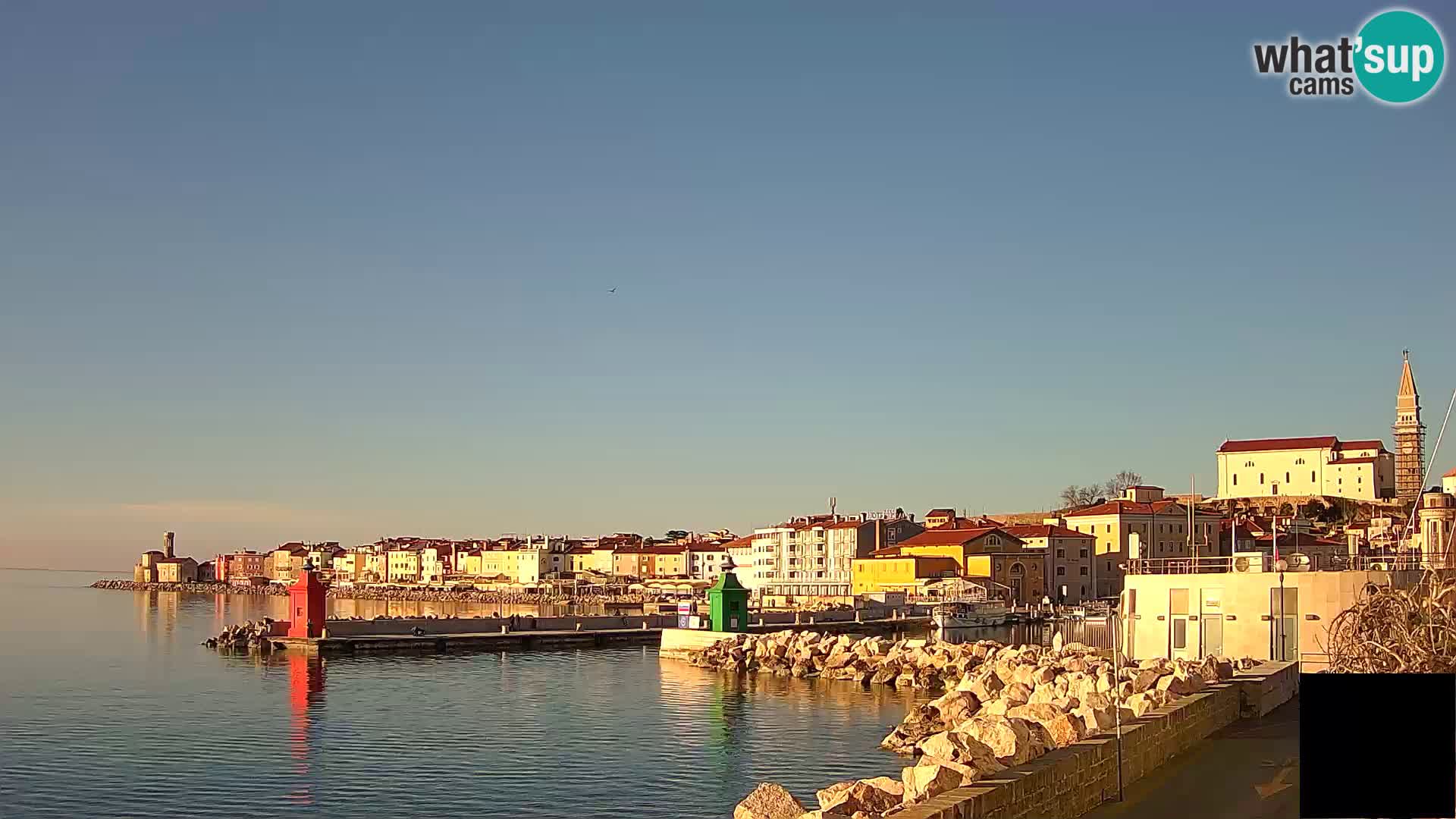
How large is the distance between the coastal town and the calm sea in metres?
30.7

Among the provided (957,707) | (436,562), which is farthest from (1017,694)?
(436,562)

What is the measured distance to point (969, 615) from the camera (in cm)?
7469

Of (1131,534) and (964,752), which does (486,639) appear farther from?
(1131,534)

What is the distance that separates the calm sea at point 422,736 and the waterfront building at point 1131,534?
5141 cm

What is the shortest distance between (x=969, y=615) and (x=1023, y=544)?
20814mm

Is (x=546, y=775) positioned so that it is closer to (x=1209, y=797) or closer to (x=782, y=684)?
(x=1209, y=797)

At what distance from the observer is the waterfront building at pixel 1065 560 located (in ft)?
311

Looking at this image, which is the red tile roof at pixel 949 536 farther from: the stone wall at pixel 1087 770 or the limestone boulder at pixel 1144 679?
the stone wall at pixel 1087 770

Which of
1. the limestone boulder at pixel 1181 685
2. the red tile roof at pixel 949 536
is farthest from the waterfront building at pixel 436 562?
the limestone boulder at pixel 1181 685

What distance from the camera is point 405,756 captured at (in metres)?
28.3

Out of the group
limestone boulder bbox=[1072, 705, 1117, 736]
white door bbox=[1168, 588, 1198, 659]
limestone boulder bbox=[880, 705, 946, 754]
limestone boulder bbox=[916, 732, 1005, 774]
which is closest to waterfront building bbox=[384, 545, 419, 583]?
limestone boulder bbox=[880, 705, 946, 754]

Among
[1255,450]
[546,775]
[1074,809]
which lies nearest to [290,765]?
[546,775]

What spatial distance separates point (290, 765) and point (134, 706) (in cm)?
1344

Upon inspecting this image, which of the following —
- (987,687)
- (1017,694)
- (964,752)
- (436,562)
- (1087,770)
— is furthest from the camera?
(436,562)
